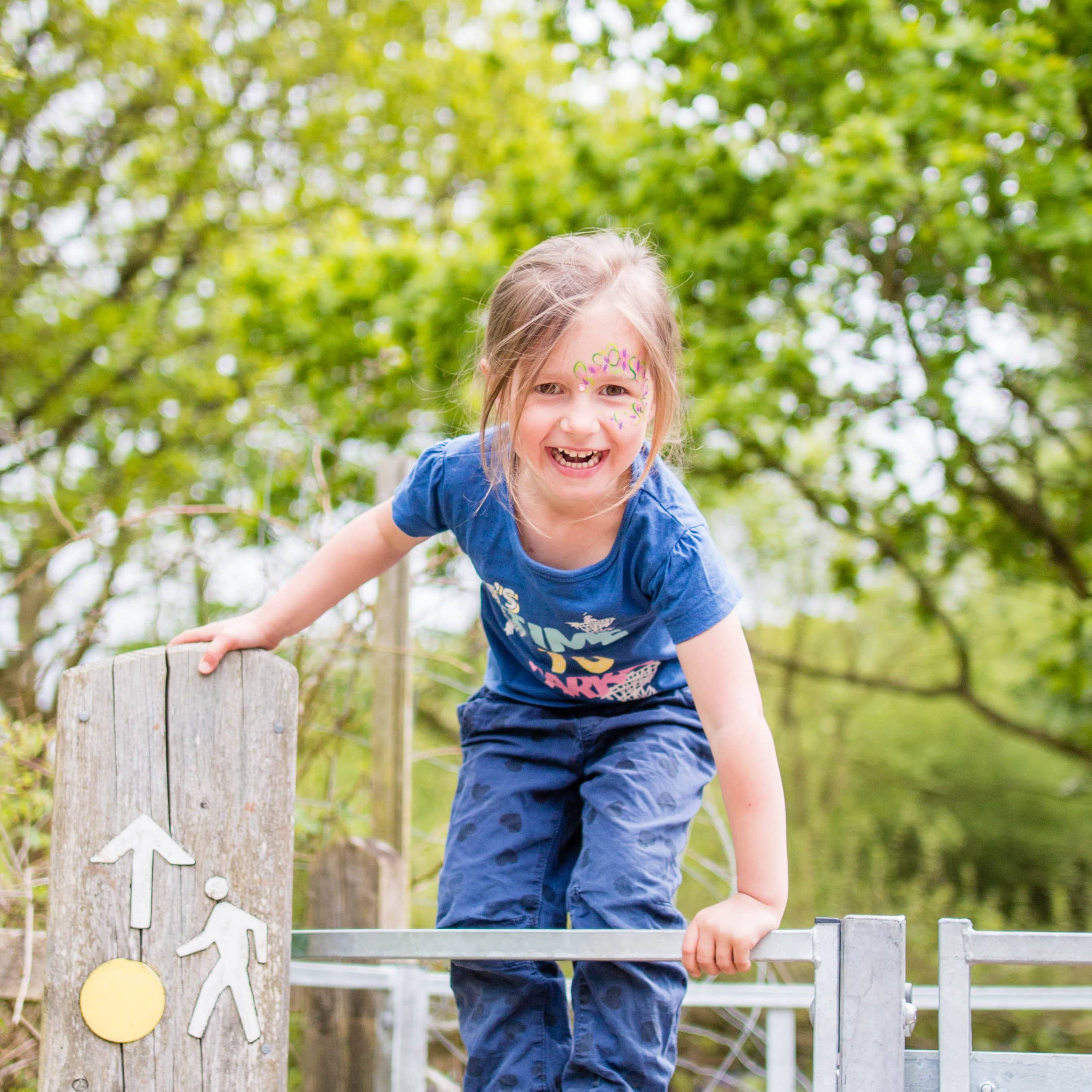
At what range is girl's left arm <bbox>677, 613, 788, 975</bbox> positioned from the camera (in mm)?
1317

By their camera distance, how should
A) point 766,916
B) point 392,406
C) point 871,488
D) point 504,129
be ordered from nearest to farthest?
point 766,916 < point 392,406 < point 871,488 < point 504,129

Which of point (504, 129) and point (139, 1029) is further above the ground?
point (504, 129)

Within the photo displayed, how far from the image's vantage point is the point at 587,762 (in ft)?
5.76

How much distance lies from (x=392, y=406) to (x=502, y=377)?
4719 millimetres

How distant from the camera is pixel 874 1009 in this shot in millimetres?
1230

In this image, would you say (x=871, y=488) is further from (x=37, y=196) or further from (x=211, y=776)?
(x=37, y=196)

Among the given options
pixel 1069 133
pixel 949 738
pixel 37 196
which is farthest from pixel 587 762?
pixel 949 738

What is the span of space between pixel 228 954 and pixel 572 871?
553 mm

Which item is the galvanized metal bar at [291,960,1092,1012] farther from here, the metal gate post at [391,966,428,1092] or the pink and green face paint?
the pink and green face paint

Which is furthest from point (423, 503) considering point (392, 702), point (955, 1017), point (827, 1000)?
point (392, 702)

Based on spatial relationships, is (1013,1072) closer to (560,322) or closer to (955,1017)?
(955,1017)

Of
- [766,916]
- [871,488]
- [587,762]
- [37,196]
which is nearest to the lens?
[766,916]

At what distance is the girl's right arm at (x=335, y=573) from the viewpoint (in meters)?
1.62

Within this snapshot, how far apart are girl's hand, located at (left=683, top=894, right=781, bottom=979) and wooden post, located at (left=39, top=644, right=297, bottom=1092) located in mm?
536
